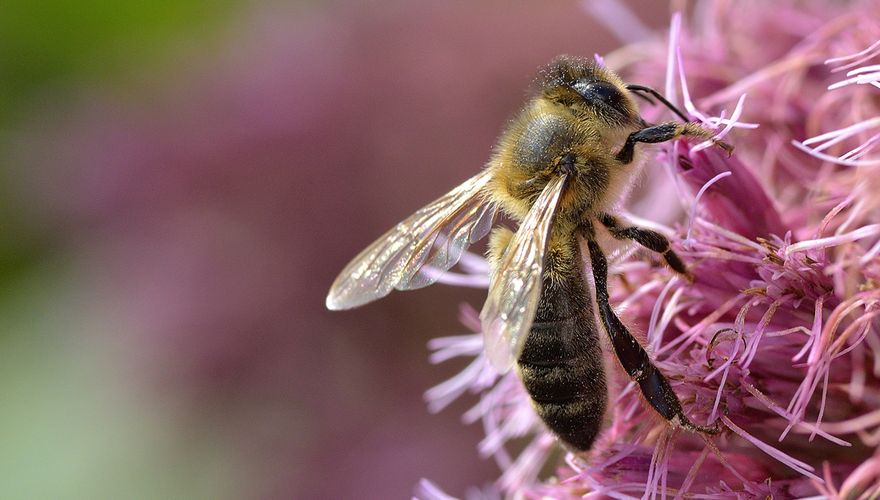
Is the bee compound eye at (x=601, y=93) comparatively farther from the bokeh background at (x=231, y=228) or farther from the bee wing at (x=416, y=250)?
the bokeh background at (x=231, y=228)

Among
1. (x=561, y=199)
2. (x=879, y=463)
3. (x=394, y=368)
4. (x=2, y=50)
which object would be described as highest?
(x=2, y=50)

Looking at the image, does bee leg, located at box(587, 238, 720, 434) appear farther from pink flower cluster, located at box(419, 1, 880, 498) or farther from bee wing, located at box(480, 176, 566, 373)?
bee wing, located at box(480, 176, 566, 373)

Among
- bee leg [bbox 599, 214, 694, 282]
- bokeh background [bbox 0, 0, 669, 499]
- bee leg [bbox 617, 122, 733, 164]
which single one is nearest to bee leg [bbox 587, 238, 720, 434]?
bee leg [bbox 599, 214, 694, 282]

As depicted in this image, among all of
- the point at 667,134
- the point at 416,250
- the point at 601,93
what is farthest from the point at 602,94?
the point at 416,250

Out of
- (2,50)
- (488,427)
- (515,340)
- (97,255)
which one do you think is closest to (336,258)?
(97,255)

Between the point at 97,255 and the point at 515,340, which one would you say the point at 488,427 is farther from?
the point at 97,255

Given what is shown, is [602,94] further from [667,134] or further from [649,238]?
[649,238]
